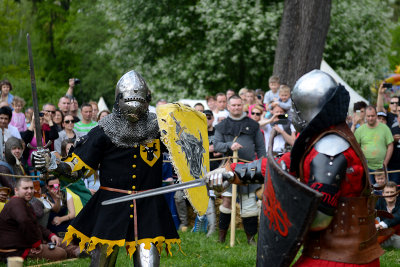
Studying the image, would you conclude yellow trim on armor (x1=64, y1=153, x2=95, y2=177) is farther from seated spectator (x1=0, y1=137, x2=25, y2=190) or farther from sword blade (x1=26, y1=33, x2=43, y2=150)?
seated spectator (x1=0, y1=137, x2=25, y2=190)

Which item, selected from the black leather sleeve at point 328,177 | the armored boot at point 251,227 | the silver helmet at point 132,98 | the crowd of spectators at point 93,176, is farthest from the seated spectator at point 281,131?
the black leather sleeve at point 328,177

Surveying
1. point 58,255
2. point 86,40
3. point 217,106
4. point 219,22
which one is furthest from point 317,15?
point 86,40

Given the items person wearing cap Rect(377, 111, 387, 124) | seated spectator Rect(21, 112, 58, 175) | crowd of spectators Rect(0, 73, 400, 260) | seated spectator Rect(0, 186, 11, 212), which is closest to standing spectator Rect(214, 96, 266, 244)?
crowd of spectators Rect(0, 73, 400, 260)

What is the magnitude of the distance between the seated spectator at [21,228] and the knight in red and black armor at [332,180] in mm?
3932

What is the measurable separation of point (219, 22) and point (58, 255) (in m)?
10.7

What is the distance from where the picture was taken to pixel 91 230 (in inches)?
191

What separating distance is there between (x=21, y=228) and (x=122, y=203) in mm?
2294

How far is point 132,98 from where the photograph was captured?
4.83 metres

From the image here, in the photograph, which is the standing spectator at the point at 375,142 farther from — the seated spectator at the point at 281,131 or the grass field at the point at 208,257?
the grass field at the point at 208,257

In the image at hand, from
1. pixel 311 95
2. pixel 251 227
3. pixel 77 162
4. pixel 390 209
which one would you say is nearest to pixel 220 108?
pixel 251 227

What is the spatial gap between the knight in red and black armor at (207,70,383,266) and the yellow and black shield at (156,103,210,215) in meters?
1.42

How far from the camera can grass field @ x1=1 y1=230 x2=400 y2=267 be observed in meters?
6.65

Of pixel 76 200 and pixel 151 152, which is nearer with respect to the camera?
pixel 151 152

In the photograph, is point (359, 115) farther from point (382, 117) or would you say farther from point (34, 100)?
point (34, 100)
